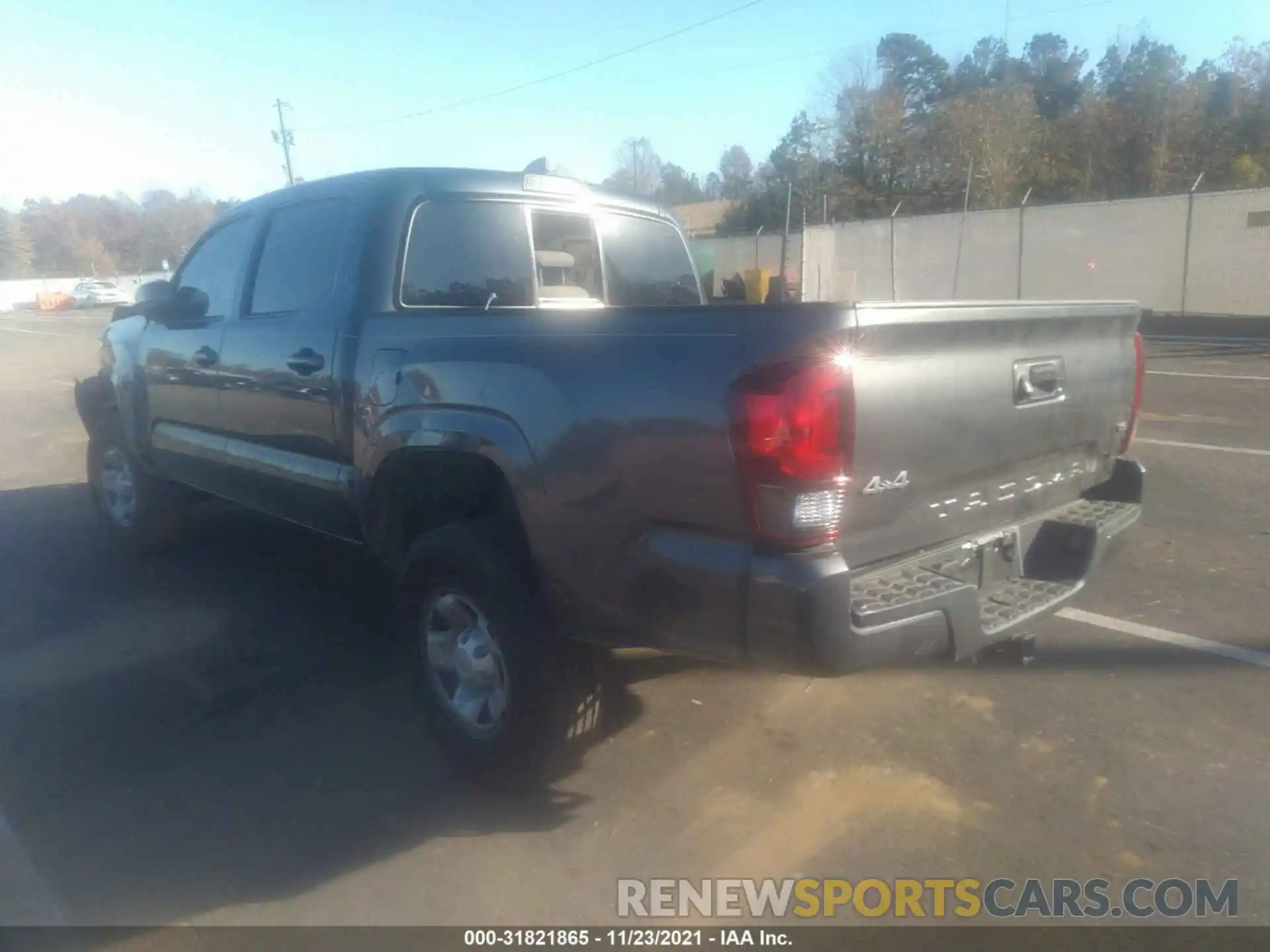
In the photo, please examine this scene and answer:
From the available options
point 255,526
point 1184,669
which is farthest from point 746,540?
point 255,526

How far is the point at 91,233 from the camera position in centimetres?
7562

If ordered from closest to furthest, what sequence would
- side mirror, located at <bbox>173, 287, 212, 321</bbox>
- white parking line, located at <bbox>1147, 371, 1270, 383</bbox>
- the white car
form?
1. side mirror, located at <bbox>173, 287, 212, 321</bbox>
2. white parking line, located at <bbox>1147, 371, 1270, 383</bbox>
3. the white car

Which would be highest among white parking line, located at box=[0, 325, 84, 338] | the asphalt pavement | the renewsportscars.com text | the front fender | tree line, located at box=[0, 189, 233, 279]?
tree line, located at box=[0, 189, 233, 279]

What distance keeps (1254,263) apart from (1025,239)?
454 cm

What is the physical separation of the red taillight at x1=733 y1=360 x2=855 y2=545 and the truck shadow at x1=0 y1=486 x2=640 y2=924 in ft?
4.42

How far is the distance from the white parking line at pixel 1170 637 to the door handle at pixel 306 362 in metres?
3.18

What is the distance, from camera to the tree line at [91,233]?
64.9 m

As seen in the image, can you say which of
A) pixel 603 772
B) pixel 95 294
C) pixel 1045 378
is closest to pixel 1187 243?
pixel 1045 378

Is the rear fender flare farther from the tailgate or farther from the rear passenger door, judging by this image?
the tailgate

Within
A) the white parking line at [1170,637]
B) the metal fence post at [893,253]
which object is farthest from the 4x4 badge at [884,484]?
the metal fence post at [893,253]

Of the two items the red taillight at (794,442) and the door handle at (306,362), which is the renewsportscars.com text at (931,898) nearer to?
the red taillight at (794,442)

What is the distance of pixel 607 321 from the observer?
114 inches

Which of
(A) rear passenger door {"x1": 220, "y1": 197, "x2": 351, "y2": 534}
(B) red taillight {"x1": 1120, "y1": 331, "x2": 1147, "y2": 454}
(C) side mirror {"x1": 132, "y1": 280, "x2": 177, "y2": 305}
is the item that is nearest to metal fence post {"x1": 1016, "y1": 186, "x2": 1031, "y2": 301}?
(B) red taillight {"x1": 1120, "y1": 331, "x2": 1147, "y2": 454}

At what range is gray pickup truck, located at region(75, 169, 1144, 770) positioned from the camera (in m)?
2.55
